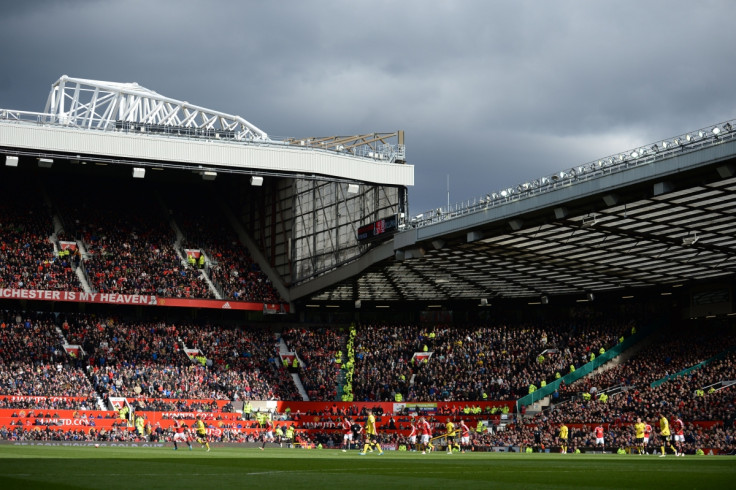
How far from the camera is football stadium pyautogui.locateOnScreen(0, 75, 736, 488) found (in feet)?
159

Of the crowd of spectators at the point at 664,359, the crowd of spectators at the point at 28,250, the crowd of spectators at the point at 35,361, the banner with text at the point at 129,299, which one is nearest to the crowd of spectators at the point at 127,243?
the banner with text at the point at 129,299

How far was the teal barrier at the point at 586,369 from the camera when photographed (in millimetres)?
59344

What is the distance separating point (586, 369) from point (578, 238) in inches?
545

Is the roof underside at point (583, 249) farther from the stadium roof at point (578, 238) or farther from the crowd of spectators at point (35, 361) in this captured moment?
the crowd of spectators at point (35, 361)

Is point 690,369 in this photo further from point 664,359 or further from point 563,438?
point 563,438

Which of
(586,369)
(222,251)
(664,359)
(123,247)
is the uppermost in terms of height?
(222,251)

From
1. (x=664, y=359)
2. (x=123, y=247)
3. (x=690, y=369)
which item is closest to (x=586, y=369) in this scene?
(x=664, y=359)

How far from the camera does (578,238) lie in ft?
167

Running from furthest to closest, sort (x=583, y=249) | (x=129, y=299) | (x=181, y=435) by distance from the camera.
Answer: (x=129, y=299) < (x=583, y=249) < (x=181, y=435)

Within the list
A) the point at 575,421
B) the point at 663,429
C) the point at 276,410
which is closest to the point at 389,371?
the point at 276,410

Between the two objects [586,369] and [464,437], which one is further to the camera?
[586,369]

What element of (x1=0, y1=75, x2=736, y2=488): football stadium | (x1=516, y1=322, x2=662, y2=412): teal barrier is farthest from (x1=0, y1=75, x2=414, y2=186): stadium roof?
(x1=516, y1=322, x2=662, y2=412): teal barrier

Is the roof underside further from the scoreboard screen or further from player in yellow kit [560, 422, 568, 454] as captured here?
player in yellow kit [560, 422, 568, 454]

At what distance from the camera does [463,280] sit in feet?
214
